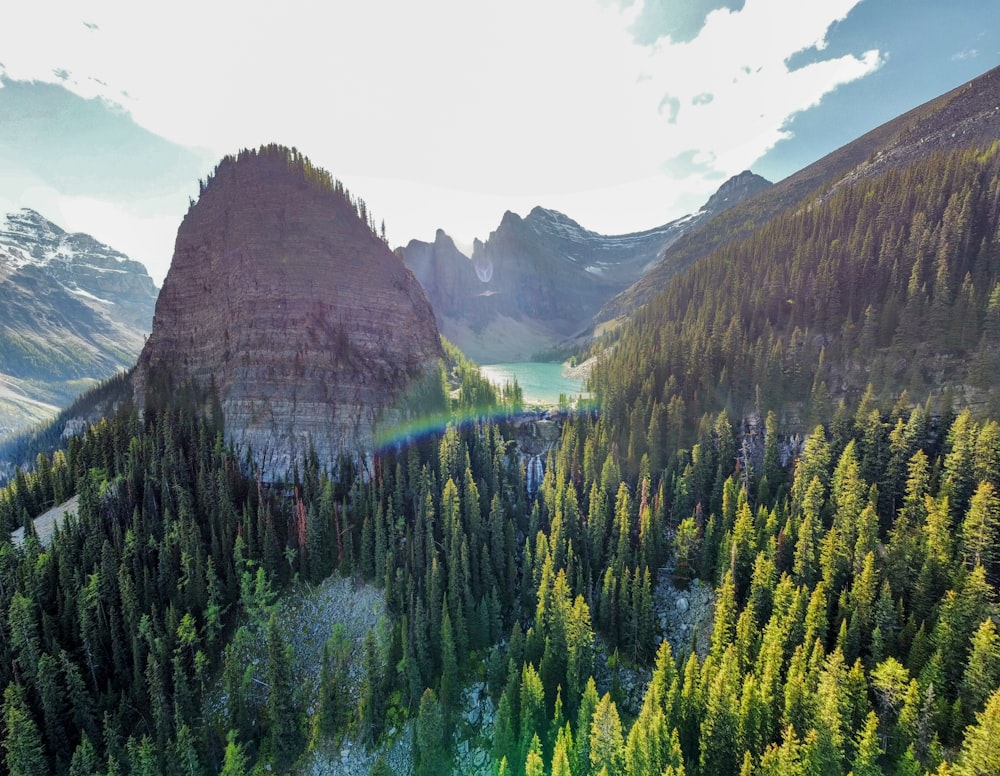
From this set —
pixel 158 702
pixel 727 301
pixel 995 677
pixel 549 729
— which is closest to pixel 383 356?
pixel 158 702

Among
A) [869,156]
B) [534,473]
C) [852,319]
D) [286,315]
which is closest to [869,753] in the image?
[534,473]

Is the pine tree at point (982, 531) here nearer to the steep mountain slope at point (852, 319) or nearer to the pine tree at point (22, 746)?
the steep mountain slope at point (852, 319)

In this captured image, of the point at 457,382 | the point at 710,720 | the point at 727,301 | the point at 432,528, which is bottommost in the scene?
the point at 710,720

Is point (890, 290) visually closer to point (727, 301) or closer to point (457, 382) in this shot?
point (727, 301)

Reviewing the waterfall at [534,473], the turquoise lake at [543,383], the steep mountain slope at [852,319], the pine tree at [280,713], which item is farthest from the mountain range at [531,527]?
the turquoise lake at [543,383]

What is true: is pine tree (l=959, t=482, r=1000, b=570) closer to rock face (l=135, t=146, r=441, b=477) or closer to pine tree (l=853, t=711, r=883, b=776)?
pine tree (l=853, t=711, r=883, b=776)
